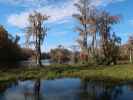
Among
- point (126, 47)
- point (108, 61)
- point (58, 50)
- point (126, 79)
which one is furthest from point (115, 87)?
point (58, 50)

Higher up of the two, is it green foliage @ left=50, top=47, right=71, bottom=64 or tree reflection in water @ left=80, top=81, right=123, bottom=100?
green foliage @ left=50, top=47, right=71, bottom=64

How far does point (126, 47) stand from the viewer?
7819 centimetres

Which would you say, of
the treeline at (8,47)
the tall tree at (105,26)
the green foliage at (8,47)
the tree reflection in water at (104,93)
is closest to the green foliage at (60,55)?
the treeline at (8,47)

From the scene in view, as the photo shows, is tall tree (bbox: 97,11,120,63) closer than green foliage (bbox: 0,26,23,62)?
Yes

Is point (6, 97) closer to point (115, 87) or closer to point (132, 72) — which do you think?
point (115, 87)

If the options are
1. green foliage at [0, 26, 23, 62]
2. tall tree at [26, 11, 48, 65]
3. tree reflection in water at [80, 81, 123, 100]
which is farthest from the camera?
green foliage at [0, 26, 23, 62]

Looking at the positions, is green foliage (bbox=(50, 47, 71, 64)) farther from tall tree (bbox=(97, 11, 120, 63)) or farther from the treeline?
tall tree (bbox=(97, 11, 120, 63))

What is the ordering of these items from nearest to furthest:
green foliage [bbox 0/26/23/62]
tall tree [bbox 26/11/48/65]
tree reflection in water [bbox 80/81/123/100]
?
tree reflection in water [bbox 80/81/123/100] < tall tree [bbox 26/11/48/65] < green foliage [bbox 0/26/23/62]

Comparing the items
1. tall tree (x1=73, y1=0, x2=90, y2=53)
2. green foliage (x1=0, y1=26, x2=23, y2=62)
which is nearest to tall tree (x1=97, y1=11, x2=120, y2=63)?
tall tree (x1=73, y1=0, x2=90, y2=53)

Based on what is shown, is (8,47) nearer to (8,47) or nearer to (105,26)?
(8,47)

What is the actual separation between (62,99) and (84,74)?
58.4ft

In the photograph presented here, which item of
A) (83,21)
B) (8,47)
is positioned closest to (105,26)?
(83,21)

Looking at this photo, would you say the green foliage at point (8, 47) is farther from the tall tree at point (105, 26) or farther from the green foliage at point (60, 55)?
the tall tree at point (105, 26)

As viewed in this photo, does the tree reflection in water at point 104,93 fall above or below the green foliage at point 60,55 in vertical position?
below
